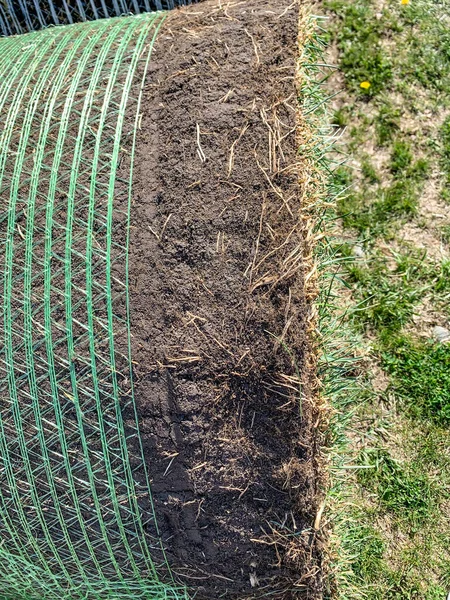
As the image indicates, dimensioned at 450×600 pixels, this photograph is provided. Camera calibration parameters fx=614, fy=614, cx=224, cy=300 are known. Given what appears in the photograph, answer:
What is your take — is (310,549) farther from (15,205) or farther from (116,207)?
(15,205)

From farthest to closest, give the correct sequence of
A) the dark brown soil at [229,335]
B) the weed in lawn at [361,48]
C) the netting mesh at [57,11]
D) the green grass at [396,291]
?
the weed in lawn at [361,48]
the netting mesh at [57,11]
the green grass at [396,291]
the dark brown soil at [229,335]

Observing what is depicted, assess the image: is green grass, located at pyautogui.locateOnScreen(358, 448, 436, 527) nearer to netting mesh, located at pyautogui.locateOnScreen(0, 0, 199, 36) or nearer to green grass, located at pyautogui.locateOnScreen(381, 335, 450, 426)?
green grass, located at pyautogui.locateOnScreen(381, 335, 450, 426)

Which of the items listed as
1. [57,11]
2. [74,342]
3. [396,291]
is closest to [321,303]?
[74,342]

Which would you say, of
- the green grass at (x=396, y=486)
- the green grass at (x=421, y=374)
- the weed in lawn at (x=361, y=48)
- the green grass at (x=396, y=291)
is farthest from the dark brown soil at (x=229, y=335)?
the weed in lawn at (x=361, y=48)

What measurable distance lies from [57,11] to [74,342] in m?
2.67

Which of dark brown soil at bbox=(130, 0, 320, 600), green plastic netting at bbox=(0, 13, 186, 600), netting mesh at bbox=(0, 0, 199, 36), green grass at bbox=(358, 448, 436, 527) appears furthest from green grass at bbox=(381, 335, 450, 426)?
netting mesh at bbox=(0, 0, 199, 36)

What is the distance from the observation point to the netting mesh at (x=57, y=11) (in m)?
3.78

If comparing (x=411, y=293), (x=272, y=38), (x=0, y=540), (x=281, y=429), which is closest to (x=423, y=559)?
(x=411, y=293)

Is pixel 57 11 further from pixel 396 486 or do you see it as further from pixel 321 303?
pixel 396 486

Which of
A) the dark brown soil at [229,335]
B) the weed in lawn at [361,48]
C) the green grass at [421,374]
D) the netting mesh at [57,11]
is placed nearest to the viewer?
the dark brown soil at [229,335]

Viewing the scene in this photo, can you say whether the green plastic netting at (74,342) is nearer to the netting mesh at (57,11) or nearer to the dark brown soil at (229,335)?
the dark brown soil at (229,335)

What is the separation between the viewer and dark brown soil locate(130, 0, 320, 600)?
208cm

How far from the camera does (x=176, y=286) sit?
2.13 m

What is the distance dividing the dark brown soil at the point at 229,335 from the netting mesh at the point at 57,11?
6.25 ft
